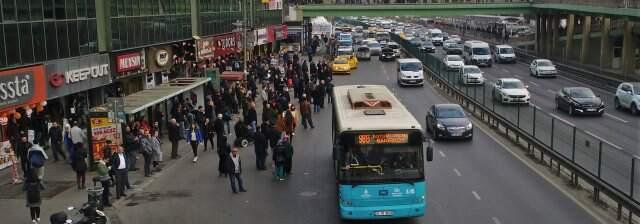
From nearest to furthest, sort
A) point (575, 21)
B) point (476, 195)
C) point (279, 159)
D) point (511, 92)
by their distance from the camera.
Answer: point (476, 195)
point (279, 159)
point (511, 92)
point (575, 21)

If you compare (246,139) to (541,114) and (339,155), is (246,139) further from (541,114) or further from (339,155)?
(339,155)

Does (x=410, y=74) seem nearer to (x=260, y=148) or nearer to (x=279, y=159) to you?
(x=260, y=148)

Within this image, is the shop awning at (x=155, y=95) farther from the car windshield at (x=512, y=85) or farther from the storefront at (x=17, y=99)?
the car windshield at (x=512, y=85)

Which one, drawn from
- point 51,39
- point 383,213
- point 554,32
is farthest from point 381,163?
point 554,32

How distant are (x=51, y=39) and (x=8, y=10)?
2.95m

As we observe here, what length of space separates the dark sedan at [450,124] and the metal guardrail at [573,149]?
5.23 ft

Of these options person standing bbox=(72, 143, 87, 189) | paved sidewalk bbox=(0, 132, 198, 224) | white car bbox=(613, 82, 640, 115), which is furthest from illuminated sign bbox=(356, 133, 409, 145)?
white car bbox=(613, 82, 640, 115)

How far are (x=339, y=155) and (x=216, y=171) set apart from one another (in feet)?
28.6

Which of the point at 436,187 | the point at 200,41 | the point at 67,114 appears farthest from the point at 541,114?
the point at 200,41

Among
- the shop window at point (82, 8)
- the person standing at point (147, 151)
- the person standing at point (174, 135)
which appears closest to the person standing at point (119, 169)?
the person standing at point (147, 151)

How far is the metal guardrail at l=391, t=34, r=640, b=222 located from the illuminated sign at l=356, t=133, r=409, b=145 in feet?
16.6

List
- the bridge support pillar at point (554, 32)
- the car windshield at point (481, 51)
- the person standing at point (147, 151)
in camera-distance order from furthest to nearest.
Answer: the bridge support pillar at point (554, 32)
the car windshield at point (481, 51)
the person standing at point (147, 151)

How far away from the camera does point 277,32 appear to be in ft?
237

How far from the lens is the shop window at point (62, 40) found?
2839 cm
